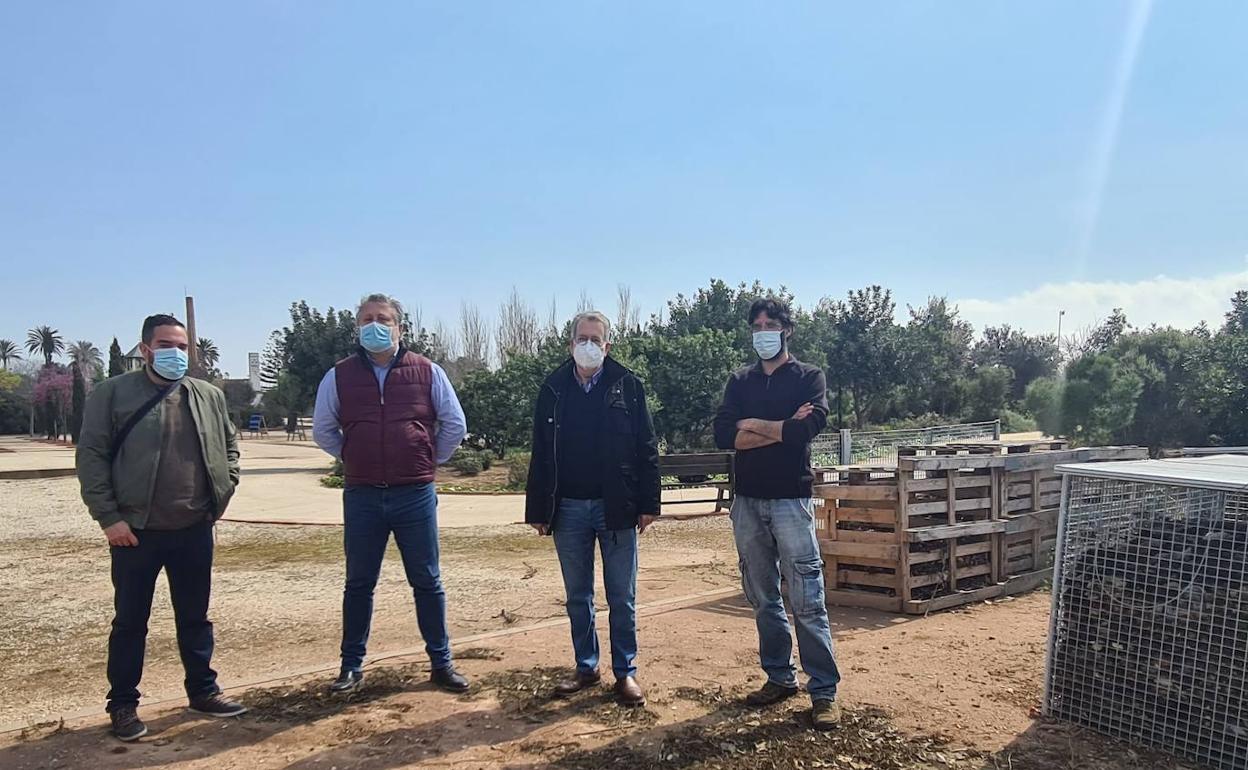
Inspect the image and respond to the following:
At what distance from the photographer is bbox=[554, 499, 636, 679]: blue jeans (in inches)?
151

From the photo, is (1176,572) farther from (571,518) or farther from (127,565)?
(127,565)

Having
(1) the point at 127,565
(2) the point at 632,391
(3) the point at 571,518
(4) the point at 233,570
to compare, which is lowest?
(4) the point at 233,570

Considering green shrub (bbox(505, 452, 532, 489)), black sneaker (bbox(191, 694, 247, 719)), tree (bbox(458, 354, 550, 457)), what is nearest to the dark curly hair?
black sneaker (bbox(191, 694, 247, 719))

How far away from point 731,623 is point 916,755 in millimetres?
2132

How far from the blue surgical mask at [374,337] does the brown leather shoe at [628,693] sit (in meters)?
2.02

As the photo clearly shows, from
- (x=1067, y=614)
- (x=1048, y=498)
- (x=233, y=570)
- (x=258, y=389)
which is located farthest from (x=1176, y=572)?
(x=258, y=389)

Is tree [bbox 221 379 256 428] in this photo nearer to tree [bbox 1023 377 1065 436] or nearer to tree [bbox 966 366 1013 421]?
tree [bbox 966 366 1013 421]

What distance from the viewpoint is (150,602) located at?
3.59 m

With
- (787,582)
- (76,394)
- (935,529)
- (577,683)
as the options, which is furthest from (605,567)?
(76,394)

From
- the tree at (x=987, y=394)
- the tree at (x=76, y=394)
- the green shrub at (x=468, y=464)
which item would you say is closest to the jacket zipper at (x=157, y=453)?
the green shrub at (x=468, y=464)

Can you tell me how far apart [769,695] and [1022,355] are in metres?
58.5

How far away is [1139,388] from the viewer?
77.4 ft

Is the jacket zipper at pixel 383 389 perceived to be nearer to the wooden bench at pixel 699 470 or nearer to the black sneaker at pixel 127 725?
the black sneaker at pixel 127 725

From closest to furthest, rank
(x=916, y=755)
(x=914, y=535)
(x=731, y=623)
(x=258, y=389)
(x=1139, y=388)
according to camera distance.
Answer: (x=916, y=755)
(x=731, y=623)
(x=914, y=535)
(x=1139, y=388)
(x=258, y=389)
